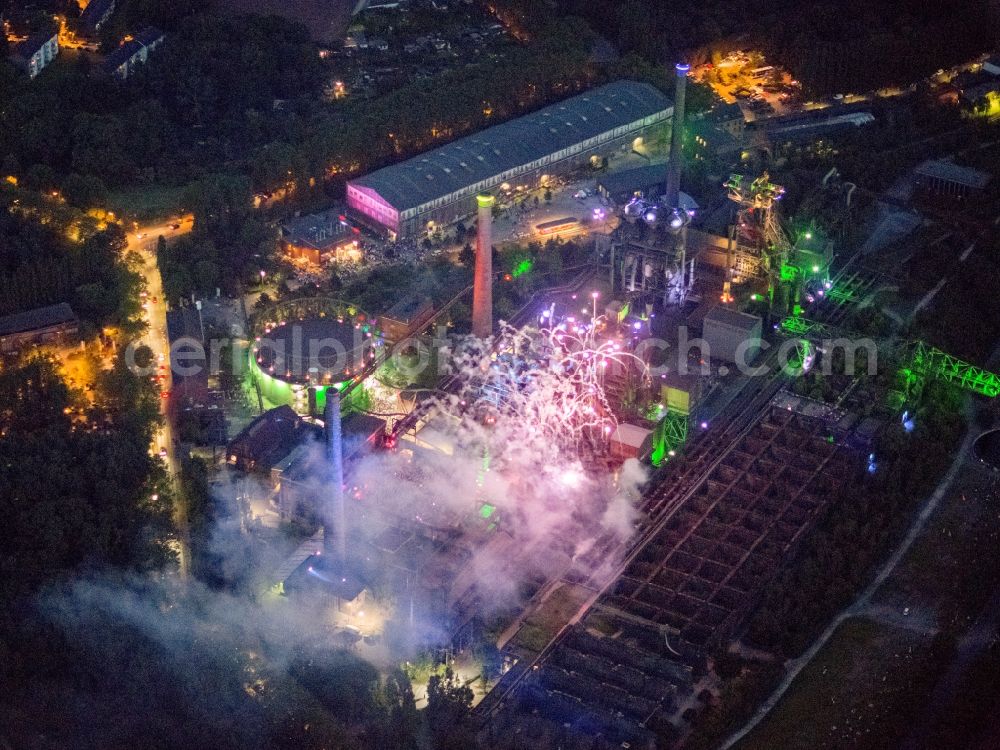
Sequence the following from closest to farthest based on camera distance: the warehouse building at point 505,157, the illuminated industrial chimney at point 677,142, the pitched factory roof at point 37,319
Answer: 1. the pitched factory roof at point 37,319
2. the illuminated industrial chimney at point 677,142
3. the warehouse building at point 505,157

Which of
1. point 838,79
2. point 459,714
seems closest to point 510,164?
point 838,79

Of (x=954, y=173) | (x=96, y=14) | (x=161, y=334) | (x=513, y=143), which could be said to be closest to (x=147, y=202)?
A: (x=161, y=334)

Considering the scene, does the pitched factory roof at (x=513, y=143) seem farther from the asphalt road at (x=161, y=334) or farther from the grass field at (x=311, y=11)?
the grass field at (x=311, y=11)

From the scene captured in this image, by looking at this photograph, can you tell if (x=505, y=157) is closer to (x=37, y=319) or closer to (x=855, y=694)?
(x=37, y=319)

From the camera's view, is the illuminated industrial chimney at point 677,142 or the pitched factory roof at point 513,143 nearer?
the illuminated industrial chimney at point 677,142

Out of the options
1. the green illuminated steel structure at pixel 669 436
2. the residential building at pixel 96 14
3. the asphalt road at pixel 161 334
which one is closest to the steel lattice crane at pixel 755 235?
the green illuminated steel structure at pixel 669 436

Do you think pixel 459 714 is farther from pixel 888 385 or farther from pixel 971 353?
pixel 971 353

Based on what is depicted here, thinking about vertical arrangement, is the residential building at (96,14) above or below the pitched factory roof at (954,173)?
above
